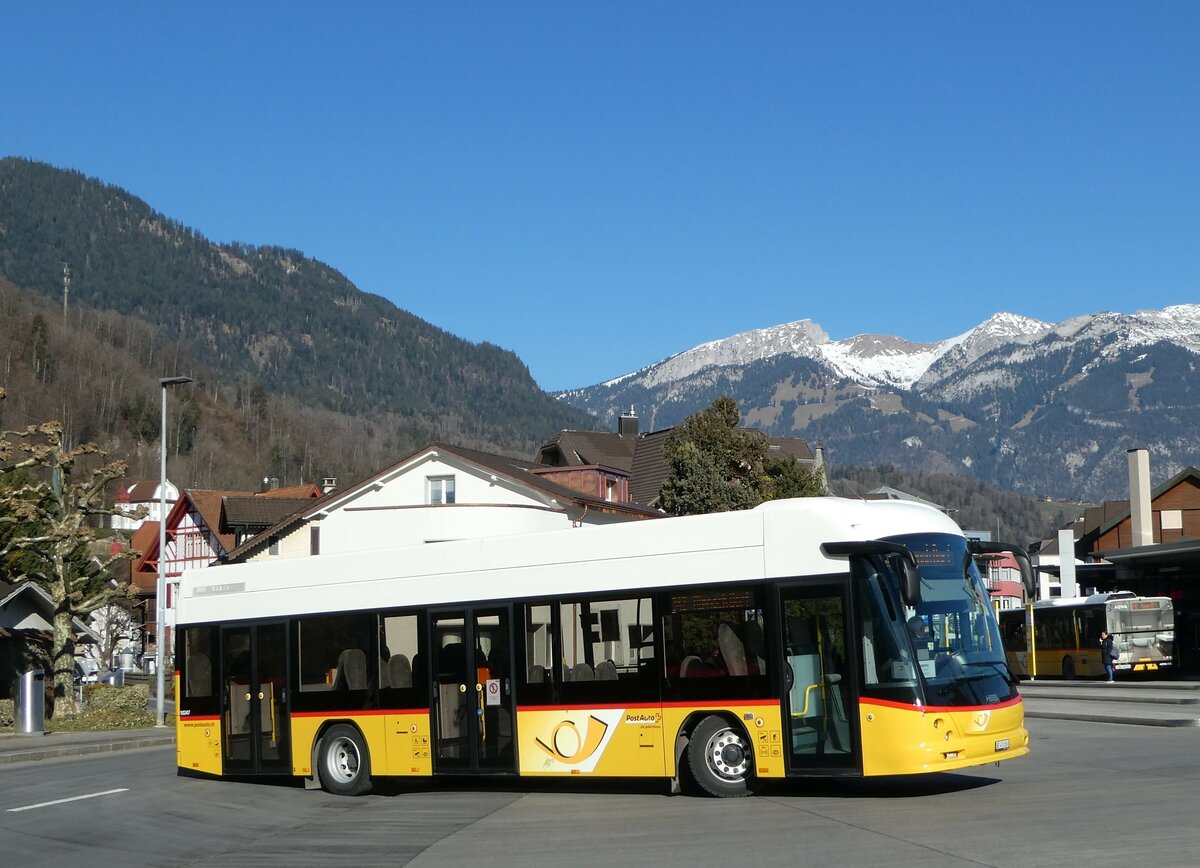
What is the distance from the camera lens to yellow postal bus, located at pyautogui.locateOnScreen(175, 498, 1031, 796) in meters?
14.1

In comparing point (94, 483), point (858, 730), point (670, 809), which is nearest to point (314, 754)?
point (670, 809)

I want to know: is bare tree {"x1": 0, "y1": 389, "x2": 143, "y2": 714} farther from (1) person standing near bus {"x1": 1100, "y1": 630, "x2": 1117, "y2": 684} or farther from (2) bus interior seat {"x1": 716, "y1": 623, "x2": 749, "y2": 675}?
(1) person standing near bus {"x1": 1100, "y1": 630, "x2": 1117, "y2": 684}

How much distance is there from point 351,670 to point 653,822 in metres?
6.03

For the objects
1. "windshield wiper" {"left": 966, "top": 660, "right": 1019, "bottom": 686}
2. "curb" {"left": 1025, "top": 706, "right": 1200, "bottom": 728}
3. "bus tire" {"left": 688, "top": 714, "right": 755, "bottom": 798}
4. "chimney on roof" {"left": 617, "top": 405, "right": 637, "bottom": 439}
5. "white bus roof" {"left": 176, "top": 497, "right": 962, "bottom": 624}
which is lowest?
"curb" {"left": 1025, "top": 706, "right": 1200, "bottom": 728}

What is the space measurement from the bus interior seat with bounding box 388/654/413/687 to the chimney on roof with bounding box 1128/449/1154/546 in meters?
57.6

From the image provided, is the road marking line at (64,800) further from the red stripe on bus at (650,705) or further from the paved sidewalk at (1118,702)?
the paved sidewalk at (1118,702)

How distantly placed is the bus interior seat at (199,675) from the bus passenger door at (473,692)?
4.51m

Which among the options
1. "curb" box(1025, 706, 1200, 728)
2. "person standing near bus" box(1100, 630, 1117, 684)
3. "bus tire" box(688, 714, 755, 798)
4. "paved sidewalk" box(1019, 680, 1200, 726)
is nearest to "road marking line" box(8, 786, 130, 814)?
"bus tire" box(688, 714, 755, 798)

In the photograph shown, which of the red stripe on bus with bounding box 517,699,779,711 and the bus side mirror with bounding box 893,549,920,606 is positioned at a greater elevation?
the bus side mirror with bounding box 893,549,920,606

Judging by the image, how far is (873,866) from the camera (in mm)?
10641

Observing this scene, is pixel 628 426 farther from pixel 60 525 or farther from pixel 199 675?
pixel 199 675

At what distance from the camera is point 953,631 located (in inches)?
566

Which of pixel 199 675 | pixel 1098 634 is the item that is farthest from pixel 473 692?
pixel 1098 634

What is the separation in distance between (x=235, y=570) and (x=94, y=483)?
19653mm
